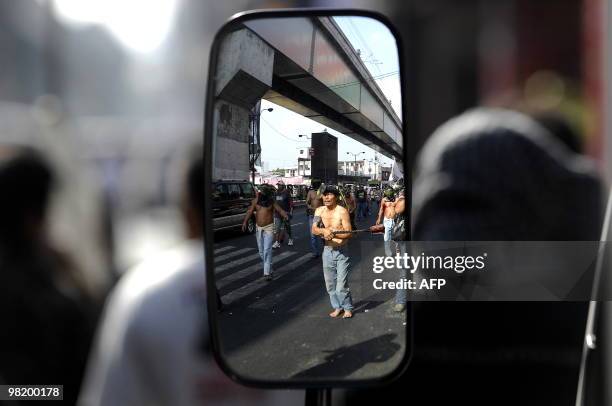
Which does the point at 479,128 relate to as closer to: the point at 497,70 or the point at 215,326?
the point at 497,70

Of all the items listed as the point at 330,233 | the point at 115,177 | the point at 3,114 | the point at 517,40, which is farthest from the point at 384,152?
the point at 3,114

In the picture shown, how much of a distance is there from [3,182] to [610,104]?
1965 mm

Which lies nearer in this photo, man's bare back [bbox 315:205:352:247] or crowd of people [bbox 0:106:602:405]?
man's bare back [bbox 315:205:352:247]

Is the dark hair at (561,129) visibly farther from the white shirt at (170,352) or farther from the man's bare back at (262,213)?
the white shirt at (170,352)

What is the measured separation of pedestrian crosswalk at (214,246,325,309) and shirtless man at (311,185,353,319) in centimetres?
2

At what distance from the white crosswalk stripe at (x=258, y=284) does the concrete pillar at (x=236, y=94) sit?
0.17 meters

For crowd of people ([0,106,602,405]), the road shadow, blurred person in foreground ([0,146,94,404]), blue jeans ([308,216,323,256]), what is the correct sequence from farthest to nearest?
blurred person in foreground ([0,146,94,404])
crowd of people ([0,106,602,405])
the road shadow
blue jeans ([308,216,323,256])

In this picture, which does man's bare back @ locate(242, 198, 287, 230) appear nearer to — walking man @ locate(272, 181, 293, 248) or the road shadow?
walking man @ locate(272, 181, 293, 248)

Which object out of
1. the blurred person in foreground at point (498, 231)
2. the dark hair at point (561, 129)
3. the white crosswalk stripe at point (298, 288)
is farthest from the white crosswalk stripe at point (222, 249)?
the dark hair at point (561, 129)

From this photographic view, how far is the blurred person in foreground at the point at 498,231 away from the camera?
3.43 feet

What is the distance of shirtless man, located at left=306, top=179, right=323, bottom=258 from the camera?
71cm

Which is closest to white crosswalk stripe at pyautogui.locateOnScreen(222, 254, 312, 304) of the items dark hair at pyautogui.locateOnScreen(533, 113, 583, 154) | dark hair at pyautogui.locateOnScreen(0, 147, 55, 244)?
dark hair at pyautogui.locateOnScreen(533, 113, 583, 154)

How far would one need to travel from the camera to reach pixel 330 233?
73cm

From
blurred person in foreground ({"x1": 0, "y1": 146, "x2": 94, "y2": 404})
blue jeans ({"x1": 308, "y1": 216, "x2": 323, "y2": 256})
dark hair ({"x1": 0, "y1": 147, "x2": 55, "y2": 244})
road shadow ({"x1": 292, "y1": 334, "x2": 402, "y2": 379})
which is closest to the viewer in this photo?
blue jeans ({"x1": 308, "y1": 216, "x2": 323, "y2": 256})
